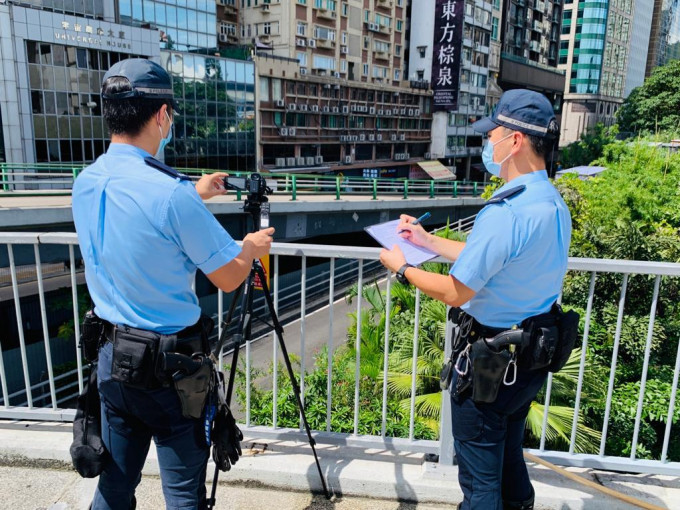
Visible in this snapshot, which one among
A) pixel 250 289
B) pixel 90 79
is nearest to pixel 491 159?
pixel 250 289

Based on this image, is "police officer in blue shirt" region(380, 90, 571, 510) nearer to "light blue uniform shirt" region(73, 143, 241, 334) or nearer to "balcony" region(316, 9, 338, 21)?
"light blue uniform shirt" region(73, 143, 241, 334)

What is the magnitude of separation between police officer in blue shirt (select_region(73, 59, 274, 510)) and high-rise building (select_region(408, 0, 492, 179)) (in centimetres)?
4883

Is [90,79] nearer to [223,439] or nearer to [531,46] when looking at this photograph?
[223,439]

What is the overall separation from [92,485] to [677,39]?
143 m

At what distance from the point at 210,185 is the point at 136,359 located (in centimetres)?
104

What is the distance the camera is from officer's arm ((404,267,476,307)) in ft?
6.23

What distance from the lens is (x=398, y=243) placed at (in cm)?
229

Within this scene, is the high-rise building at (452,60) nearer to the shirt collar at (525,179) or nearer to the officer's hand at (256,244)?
the shirt collar at (525,179)

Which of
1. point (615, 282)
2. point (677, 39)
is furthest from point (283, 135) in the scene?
point (677, 39)

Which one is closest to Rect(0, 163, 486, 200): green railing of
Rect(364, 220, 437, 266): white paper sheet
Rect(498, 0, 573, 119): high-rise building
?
Rect(364, 220, 437, 266): white paper sheet

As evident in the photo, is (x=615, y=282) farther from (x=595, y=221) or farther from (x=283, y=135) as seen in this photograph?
(x=283, y=135)

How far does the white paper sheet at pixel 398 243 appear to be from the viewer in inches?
87.9

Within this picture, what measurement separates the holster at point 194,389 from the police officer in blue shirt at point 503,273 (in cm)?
84

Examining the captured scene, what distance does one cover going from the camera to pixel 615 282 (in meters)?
6.58
